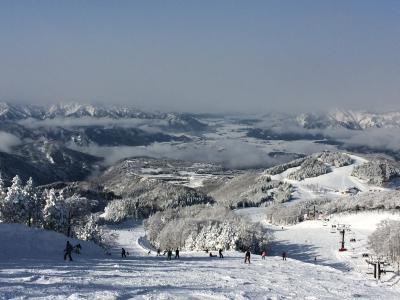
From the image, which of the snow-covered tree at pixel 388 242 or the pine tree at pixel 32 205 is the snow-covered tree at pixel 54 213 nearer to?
the pine tree at pixel 32 205

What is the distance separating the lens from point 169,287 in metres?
38.8

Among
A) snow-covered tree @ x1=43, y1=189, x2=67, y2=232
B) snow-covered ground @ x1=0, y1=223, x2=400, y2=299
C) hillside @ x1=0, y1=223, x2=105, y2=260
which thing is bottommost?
snow-covered ground @ x1=0, y1=223, x2=400, y2=299

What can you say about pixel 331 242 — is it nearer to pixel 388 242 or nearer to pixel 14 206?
pixel 388 242

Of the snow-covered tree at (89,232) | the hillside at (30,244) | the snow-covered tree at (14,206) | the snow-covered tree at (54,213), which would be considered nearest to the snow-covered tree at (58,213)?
the snow-covered tree at (54,213)

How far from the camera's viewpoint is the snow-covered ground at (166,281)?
3453 centimetres

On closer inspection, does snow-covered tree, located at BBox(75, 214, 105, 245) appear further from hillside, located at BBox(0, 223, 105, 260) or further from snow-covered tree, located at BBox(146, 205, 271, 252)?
hillside, located at BBox(0, 223, 105, 260)

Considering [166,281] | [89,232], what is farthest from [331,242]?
[166,281]

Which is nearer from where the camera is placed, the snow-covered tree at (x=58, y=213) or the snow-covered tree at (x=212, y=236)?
the snow-covered tree at (x=58, y=213)

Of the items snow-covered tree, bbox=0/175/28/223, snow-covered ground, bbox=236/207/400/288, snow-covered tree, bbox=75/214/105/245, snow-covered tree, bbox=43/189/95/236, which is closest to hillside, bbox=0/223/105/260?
snow-covered tree, bbox=0/175/28/223

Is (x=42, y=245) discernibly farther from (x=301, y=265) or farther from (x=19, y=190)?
(x=19, y=190)

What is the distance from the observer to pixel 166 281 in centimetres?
4153

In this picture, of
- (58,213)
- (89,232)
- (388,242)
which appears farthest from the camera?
(388,242)

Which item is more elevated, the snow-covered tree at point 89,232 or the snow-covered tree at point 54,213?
the snow-covered tree at point 54,213

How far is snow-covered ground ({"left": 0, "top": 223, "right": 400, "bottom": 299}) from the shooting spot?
34.5 m
